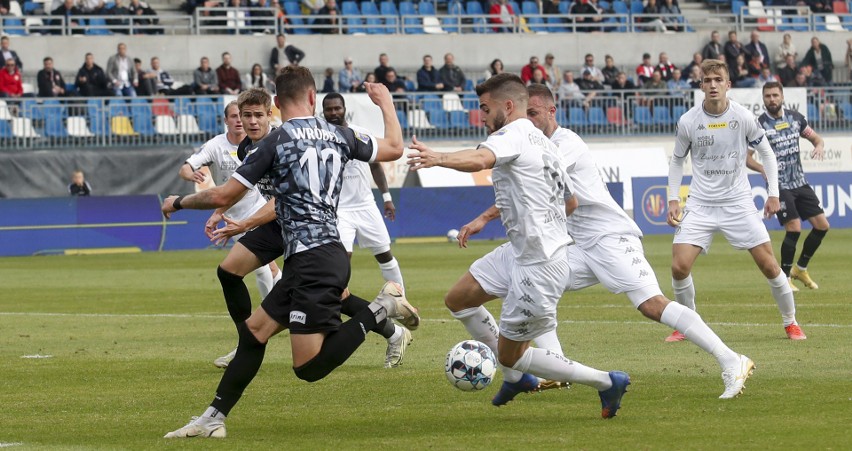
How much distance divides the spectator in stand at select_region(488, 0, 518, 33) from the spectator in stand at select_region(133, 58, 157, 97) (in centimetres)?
1046

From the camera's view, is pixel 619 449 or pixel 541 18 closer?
pixel 619 449

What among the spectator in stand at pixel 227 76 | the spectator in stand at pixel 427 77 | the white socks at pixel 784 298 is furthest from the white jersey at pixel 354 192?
the spectator in stand at pixel 427 77

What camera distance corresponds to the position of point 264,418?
28.8 feet

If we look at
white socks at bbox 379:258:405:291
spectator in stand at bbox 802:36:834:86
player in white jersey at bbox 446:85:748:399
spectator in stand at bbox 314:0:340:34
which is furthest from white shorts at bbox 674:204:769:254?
spectator in stand at bbox 802:36:834:86

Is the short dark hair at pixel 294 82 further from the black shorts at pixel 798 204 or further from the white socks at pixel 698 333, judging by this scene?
the black shorts at pixel 798 204

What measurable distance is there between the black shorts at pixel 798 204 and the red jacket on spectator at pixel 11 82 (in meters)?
20.1

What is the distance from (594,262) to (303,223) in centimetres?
258

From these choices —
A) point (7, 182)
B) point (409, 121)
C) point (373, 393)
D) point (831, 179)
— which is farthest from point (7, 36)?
point (373, 393)

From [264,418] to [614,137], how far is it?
29348 millimetres

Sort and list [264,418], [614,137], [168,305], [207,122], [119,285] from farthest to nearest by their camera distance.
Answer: [614,137] → [207,122] → [119,285] → [168,305] → [264,418]

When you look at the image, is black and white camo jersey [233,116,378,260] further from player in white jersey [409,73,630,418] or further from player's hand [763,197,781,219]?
player's hand [763,197,781,219]

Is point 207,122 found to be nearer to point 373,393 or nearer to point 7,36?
point 7,36

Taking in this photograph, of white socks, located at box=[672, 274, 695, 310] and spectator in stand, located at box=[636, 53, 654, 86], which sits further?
spectator in stand, located at box=[636, 53, 654, 86]

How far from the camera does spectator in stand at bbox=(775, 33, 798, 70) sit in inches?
1560
